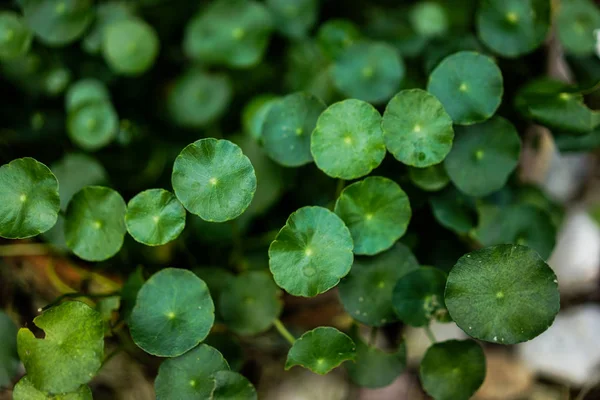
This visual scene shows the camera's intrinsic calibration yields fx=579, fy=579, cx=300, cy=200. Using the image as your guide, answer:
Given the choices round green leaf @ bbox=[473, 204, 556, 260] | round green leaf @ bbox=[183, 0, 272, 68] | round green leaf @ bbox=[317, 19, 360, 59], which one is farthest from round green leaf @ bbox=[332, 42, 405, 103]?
round green leaf @ bbox=[473, 204, 556, 260]

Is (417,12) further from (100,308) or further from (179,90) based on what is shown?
(100,308)

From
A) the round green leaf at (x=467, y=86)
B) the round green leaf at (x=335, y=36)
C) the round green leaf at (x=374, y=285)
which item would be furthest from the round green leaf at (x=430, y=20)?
the round green leaf at (x=374, y=285)

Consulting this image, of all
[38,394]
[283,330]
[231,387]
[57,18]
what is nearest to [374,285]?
[283,330]

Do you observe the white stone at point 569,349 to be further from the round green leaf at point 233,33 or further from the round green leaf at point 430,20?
the round green leaf at point 233,33

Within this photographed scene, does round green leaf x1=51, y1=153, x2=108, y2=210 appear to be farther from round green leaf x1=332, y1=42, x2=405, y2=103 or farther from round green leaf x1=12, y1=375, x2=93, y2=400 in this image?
round green leaf x1=332, y1=42, x2=405, y2=103

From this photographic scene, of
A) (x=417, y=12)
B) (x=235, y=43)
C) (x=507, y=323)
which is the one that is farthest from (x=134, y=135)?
(x=507, y=323)

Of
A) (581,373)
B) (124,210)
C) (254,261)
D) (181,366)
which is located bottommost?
(581,373)
